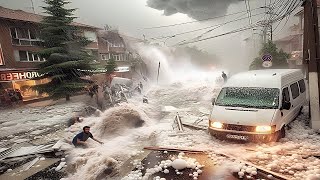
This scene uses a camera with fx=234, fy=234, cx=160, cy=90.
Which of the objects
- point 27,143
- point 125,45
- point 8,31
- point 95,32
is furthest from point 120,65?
point 27,143

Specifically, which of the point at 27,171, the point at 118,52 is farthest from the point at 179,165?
the point at 118,52

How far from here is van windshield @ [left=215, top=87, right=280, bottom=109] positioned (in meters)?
7.74

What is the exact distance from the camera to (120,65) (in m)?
41.7

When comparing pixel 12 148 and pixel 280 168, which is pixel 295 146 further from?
pixel 12 148

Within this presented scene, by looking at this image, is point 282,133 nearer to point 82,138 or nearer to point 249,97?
point 249,97

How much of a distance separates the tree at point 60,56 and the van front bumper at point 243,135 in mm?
17051

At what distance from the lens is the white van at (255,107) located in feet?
23.4

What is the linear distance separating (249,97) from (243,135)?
1.59 meters

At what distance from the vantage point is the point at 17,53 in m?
25.3

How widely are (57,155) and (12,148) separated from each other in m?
2.55

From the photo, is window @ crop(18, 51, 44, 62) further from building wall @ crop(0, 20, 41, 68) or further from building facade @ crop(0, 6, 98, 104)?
building wall @ crop(0, 20, 41, 68)

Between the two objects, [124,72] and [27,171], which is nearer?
[27,171]

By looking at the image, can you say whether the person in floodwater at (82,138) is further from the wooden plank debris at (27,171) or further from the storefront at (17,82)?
the storefront at (17,82)

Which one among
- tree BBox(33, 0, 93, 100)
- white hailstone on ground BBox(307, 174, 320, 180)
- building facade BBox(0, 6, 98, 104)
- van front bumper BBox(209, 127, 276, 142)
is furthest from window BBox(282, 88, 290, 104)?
building facade BBox(0, 6, 98, 104)
